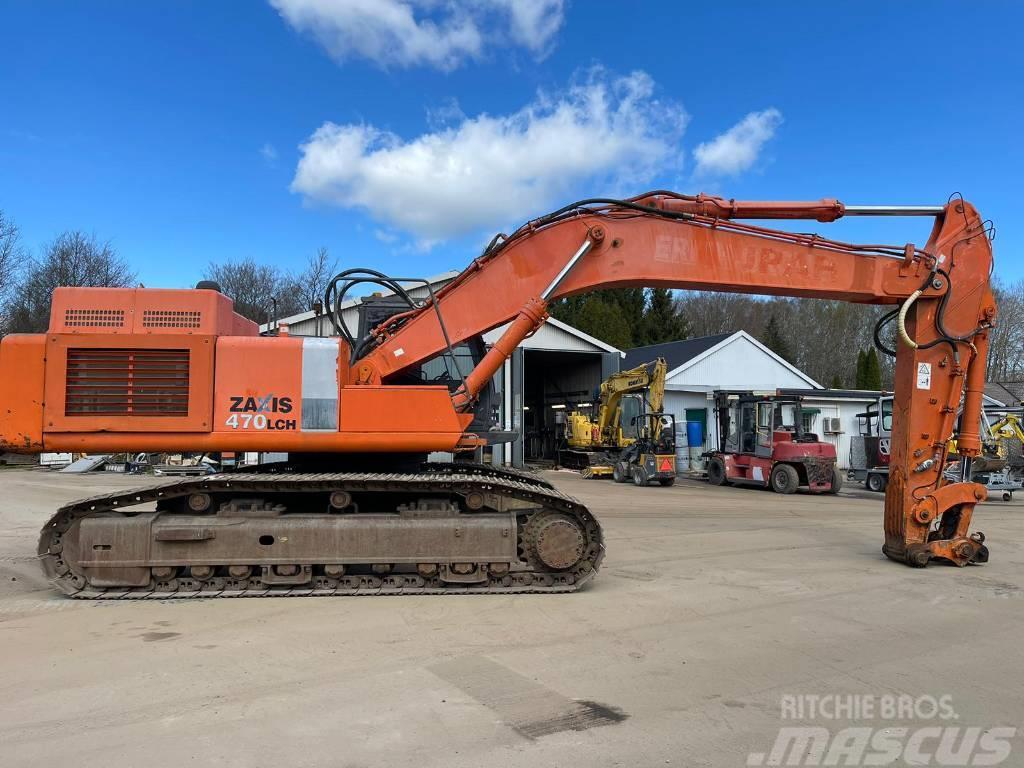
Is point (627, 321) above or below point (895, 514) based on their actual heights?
above

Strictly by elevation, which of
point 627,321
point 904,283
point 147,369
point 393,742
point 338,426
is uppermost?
point 627,321

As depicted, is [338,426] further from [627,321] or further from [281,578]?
[627,321]

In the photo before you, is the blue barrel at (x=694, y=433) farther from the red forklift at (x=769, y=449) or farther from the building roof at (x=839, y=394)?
the red forklift at (x=769, y=449)

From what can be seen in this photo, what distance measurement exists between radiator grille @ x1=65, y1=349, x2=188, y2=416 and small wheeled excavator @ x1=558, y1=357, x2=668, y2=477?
18.1m

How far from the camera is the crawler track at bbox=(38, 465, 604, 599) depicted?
22.2 feet

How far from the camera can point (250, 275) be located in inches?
2062

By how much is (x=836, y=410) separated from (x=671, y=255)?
2771 cm

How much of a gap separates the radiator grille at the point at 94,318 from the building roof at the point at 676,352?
2711 centimetres

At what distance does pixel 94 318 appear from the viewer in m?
6.64

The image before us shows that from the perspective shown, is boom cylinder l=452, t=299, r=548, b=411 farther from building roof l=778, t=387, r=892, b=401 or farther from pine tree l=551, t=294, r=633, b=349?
pine tree l=551, t=294, r=633, b=349

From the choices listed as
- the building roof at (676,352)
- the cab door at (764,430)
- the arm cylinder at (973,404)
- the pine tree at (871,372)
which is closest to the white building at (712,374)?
the building roof at (676,352)

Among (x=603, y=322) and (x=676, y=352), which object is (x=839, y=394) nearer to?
(x=676, y=352)

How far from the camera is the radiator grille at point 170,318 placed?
6.71m

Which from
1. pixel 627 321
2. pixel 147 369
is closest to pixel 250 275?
pixel 627 321
